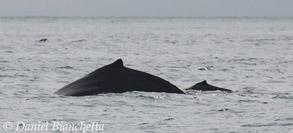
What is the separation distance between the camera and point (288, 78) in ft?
73.2

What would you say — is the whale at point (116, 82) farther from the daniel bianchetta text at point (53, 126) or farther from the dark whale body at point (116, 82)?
the daniel bianchetta text at point (53, 126)

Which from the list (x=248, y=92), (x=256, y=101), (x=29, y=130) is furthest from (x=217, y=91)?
(x=29, y=130)

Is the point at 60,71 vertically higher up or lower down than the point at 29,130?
higher up

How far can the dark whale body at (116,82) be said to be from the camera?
52.4ft

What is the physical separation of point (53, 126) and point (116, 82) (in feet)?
12.6

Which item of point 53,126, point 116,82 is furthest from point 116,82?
point 53,126

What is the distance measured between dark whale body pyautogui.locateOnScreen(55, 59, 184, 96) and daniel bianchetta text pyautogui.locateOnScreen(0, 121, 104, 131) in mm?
3184

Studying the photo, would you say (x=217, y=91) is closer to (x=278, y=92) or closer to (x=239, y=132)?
(x=278, y=92)

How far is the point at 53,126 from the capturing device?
12445 millimetres

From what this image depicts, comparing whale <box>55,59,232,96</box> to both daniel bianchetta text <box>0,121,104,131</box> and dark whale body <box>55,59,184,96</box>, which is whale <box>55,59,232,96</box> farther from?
daniel bianchetta text <box>0,121,104,131</box>

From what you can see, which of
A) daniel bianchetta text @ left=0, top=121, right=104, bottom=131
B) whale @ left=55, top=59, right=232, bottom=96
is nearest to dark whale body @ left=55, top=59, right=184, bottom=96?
whale @ left=55, top=59, right=232, bottom=96

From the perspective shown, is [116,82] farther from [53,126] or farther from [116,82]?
[53,126]

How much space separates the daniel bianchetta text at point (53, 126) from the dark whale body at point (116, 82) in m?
3.18

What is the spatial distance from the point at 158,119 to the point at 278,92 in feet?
18.9
